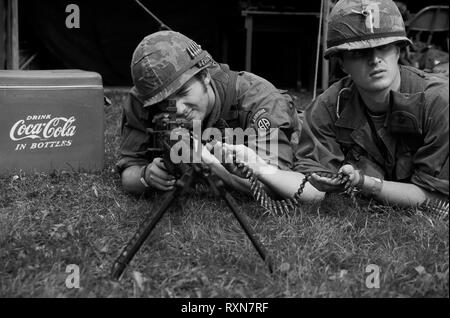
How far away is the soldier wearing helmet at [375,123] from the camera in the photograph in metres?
2.84

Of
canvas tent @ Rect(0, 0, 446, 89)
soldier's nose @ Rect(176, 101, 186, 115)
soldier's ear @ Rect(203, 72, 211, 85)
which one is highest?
soldier's ear @ Rect(203, 72, 211, 85)

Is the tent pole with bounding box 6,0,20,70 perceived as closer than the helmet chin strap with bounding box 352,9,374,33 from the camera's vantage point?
No

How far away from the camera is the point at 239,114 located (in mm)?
3336

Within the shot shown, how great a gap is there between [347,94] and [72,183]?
5.60 feet

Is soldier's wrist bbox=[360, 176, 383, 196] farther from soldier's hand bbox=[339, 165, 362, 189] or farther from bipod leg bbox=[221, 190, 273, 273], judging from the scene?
bipod leg bbox=[221, 190, 273, 273]

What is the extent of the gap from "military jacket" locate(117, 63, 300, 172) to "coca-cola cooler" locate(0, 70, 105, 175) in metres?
0.53

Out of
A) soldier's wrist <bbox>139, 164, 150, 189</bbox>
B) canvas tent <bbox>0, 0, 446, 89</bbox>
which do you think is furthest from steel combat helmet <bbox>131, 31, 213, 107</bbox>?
canvas tent <bbox>0, 0, 446, 89</bbox>

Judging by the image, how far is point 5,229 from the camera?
9.30 ft

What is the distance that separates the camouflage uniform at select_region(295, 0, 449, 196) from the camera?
2.83 metres

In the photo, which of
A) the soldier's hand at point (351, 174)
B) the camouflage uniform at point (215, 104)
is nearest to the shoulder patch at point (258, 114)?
the camouflage uniform at point (215, 104)

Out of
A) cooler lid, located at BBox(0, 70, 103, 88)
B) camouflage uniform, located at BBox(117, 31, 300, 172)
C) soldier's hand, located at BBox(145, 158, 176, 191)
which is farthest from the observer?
cooler lid, located at BBox(0, 70, 103, 88)

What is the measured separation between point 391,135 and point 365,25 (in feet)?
1.89
